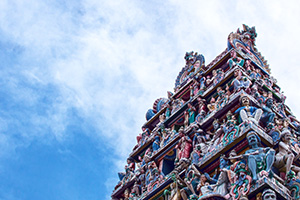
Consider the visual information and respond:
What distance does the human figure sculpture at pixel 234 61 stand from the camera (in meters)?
18.0

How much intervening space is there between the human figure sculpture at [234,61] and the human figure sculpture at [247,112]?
3187 mm

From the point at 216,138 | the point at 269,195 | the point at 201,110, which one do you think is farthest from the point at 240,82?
the point at 269,195

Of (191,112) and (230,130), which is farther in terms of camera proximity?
(191,112)

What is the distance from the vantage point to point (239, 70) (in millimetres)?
17219

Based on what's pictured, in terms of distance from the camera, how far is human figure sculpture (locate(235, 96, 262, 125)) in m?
13.9

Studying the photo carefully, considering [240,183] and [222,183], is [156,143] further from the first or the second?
[240,183]

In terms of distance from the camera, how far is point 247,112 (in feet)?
46.9

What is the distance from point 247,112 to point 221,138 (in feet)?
3.37

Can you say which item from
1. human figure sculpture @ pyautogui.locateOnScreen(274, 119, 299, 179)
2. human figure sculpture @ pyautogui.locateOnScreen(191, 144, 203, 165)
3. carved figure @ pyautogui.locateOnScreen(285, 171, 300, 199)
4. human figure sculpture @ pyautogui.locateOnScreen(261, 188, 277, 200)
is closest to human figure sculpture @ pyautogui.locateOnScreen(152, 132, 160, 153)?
human figure sculpture @ pyautogui.locateOnScreen(191, 144, 203, 165)

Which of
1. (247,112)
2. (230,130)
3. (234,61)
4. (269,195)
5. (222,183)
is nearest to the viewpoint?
(269,195)

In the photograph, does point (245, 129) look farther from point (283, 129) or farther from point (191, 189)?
point (191, 189)

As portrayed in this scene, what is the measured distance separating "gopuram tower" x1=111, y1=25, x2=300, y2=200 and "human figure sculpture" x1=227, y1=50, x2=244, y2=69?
40 millimetres

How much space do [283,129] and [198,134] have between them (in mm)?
3036

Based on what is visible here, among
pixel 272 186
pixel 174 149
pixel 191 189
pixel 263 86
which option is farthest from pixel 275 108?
pixel 272 186
